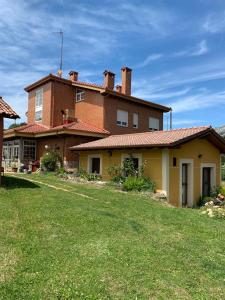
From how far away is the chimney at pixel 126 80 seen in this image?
1203 inches

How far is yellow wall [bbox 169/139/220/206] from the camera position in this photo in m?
16.1

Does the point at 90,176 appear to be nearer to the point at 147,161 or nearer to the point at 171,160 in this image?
the point at 147,161

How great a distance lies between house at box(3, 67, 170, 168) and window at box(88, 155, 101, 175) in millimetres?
2900

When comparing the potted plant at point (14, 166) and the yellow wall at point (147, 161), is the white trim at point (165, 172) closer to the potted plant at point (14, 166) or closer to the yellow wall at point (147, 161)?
the yellow wall at point (147, 161)

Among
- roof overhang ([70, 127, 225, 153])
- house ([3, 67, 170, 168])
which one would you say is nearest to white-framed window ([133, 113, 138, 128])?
house ([3, 67, 170, 168])

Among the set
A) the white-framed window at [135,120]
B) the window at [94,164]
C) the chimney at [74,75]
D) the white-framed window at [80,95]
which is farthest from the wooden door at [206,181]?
the chimney at [74,75]

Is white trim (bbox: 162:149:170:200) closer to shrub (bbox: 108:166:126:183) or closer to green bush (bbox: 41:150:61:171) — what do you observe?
shrub (bbox: 108:166:126:183)

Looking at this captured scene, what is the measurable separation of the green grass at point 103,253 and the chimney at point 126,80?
21.0 meters

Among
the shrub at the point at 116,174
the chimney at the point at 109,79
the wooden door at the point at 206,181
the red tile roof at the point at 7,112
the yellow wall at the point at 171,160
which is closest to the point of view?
the red tile roof at the point at 7,112

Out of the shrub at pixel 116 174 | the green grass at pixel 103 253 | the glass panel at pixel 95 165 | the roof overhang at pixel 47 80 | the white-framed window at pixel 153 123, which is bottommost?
the green grass at pixel 103 253

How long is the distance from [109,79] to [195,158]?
1367 centimetres

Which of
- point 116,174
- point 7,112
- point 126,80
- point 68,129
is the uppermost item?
point 126,80

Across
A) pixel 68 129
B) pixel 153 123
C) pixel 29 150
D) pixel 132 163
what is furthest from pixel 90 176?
pixel 153 123

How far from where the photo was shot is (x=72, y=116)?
1121 inches
